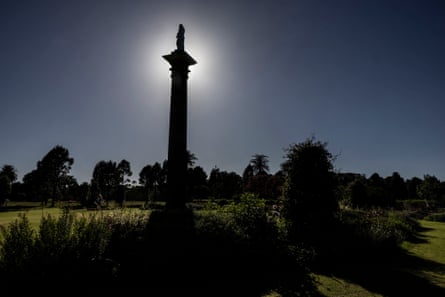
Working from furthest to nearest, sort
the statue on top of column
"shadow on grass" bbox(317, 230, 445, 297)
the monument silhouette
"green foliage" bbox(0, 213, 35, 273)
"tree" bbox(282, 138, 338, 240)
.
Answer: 1. the statue on top of column
2. the monument silhouette
3. "tree" bbox(282, 138, 338, 240)
4. "shadow on grass" bbox(317, 230, 445, 297)
5. "green foliage" bbox(0, 213, 35, 273)

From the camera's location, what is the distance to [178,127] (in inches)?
326

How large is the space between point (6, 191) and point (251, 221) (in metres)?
38.8

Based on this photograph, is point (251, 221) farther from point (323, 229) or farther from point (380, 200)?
point (380, 200)

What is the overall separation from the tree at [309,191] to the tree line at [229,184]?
0.10 ft

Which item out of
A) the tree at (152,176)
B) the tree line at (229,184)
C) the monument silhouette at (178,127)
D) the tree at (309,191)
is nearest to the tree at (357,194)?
the tree line at (229,184)

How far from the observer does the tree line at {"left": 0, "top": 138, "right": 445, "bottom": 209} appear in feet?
24.0

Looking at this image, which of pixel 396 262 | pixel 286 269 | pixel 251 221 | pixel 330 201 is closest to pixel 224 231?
pixel 251 221

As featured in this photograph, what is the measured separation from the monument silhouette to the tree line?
2.57ft

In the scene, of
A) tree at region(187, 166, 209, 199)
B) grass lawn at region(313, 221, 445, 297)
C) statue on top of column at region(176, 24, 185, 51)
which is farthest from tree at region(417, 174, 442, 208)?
statue on top of column at region(176, 24, 185, 51)

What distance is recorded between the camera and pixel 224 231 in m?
5.18

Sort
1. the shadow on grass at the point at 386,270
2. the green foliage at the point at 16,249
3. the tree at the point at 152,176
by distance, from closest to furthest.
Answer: the green foliage at the point at 16,249, the shadow on grass at the point at 386,270, the tree at the point at 152,176

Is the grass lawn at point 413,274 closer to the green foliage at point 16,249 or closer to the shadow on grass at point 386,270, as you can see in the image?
the shadow on grass at point 386,270

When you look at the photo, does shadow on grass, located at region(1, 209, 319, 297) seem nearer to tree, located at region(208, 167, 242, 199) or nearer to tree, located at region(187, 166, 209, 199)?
tree, located at region(187, 166, 209, 199)

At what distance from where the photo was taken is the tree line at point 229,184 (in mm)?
7328
